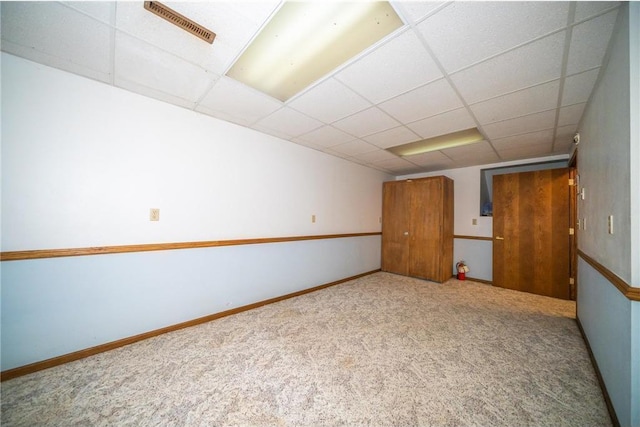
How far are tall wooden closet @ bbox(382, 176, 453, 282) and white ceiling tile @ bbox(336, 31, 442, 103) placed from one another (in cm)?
303

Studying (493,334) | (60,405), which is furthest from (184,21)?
(493,334)

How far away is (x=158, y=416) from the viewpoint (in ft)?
4.62

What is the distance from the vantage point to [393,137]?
128 inches

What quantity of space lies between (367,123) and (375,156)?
4.91 ft

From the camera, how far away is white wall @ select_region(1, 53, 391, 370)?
1781 mm

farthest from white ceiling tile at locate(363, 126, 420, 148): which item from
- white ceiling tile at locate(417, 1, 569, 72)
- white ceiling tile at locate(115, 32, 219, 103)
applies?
white ceiling tile at locate(115, 32, 219, 103)

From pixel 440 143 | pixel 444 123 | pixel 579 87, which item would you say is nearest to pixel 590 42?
pixel 579 87

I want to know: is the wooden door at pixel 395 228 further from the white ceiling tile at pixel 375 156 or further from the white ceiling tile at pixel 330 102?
the white ceiling tile at pixel 330 102

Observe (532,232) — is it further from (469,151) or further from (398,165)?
(398,165)

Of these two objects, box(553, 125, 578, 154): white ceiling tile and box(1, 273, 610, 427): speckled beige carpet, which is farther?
box(553, 125, 578, 154): white ceiling tile

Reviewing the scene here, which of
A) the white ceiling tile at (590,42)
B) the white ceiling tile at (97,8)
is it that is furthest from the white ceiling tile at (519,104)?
the white ceiling tile at (97,8)

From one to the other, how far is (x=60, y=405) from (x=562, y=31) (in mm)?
4181

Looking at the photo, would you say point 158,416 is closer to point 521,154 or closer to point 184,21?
point 184,21

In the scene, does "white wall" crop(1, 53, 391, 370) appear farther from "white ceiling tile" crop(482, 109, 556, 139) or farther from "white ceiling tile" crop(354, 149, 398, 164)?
"white ceiling tile" crop(482, 109, 556, 139)
